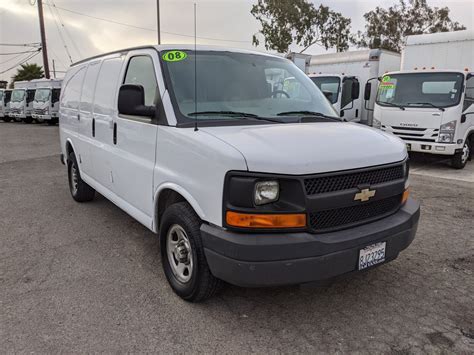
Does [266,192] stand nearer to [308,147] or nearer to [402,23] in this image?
[308,147]

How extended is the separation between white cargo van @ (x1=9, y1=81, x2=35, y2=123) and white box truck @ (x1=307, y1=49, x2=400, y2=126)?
20.8m

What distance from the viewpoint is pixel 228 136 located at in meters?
3.02

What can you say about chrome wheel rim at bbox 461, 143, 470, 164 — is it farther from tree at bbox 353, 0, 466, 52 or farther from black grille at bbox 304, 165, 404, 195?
tree at bbox 353, 0, 466, 52

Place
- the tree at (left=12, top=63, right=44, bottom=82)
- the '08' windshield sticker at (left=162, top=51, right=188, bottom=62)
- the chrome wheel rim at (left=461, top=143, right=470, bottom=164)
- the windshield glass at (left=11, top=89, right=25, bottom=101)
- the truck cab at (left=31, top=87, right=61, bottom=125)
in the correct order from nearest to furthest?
1. the '08' windshield sticker at (left=162, top=51, right=188, bottom=62)
2. the chrome wheel rim at (left=461, top=143, right=470, bottom=164)
3. the truck cab at (left=31, top=87, right=61, bottom=125)
4. the windshield glass at (left=11, top=89, right=25, bottom=101)
5. the tree at (left=12, top=63, right=44, bottom=82)

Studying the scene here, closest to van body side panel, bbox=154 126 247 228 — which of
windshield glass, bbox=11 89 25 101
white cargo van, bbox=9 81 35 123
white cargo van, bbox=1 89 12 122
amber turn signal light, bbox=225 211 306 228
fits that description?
amber turn signal light, bbox=225 211 306 228

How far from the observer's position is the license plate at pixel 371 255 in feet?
9.75

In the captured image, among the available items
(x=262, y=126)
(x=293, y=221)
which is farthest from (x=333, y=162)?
(x=262, y=126)

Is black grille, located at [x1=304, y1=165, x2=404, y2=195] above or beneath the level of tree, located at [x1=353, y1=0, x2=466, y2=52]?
beneath

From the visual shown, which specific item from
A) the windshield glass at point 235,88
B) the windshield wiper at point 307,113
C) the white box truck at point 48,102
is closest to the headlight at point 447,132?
the windshield glass at point 235,88

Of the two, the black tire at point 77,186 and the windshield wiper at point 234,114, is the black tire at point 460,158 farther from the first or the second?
the black tire at point 77,186

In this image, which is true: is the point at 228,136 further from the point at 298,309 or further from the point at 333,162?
the point at 298,309

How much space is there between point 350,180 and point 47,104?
25.3 metres

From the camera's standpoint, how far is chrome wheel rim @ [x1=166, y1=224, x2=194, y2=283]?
3.33m

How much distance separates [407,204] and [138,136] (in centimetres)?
249
